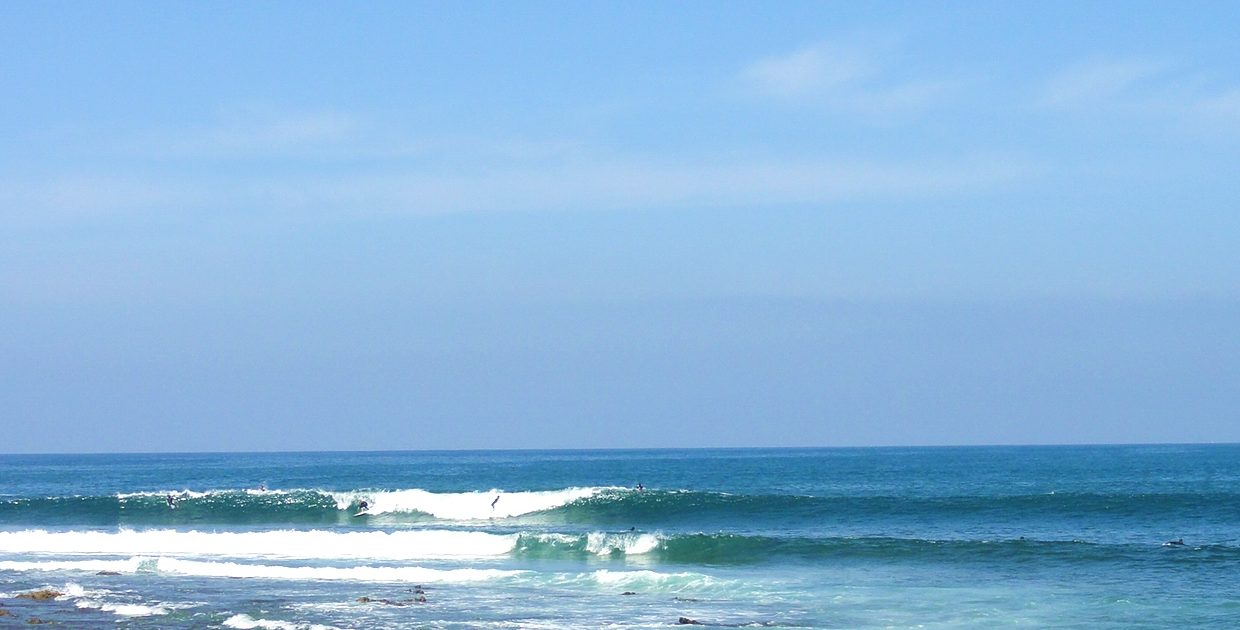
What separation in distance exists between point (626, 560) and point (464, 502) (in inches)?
640

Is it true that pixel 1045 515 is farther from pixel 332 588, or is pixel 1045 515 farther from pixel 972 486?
pixel 332 588

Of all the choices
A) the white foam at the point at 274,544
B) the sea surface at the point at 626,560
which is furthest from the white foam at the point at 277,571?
the white foam at the point at 274,544

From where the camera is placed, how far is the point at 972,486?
57406 millimetres

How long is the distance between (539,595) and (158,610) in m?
6.52

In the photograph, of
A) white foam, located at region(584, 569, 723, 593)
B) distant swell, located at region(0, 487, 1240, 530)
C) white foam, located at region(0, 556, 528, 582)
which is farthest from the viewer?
distant swell, located at region(0, 487, 1240, 530)

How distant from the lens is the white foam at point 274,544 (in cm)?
3188

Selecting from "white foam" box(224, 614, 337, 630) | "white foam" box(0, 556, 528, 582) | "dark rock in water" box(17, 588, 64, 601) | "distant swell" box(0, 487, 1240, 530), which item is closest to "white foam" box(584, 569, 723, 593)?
"white foam" box(0, 556, 528, 582)

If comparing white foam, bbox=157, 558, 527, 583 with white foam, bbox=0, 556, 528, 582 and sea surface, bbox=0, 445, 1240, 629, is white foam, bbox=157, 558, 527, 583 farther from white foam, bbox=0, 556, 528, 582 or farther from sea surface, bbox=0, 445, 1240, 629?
sea surface, bbox=0, 445, 1240, 629

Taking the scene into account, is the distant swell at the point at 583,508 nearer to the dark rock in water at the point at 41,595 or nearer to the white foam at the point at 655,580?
the white foam at the point at 655,580

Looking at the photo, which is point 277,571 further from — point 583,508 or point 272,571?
point 583,508

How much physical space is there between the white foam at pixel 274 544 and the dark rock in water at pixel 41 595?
819 centimetres

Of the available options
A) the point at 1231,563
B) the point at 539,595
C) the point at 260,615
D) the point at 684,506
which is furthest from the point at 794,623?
the point at 684,506

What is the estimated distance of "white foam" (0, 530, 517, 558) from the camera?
3188cm

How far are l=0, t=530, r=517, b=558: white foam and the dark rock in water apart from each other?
26.9ft
